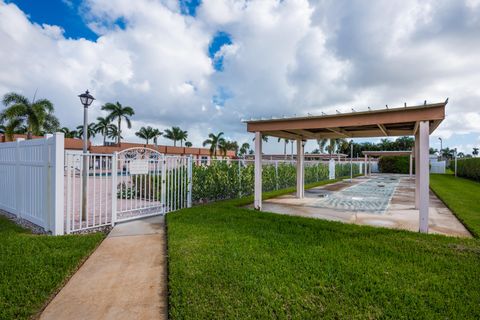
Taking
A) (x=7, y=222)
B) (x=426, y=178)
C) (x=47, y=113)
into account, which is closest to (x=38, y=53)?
(x=7, y=222)

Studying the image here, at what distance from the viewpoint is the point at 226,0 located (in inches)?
333

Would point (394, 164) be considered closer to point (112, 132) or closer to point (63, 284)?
point (63, 284)

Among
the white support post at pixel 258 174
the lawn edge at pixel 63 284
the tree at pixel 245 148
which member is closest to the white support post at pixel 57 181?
the lawn edge at pixel 63 284

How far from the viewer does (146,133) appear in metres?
41.3

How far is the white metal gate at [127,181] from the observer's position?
571cm

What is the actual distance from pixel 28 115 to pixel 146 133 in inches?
890

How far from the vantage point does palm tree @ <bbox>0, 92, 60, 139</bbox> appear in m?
18.0

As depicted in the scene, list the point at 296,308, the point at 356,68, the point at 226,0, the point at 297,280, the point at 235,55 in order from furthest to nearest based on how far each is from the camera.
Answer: the point at 235,55, the point at 356,68, the point at 226,0, the point at 297,280, the point at 296,308

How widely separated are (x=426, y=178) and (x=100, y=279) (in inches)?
259

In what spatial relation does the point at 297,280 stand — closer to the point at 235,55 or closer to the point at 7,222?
the point at 7,222

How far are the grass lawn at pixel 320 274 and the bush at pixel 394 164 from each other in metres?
33.5

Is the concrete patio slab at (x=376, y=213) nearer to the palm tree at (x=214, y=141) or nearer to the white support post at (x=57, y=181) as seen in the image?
the white support post at (x=57, y=181)

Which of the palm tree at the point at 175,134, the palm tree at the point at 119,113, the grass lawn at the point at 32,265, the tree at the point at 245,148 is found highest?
the palm tree at the point at 119,113

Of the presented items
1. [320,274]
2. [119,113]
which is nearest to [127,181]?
[320,274]
